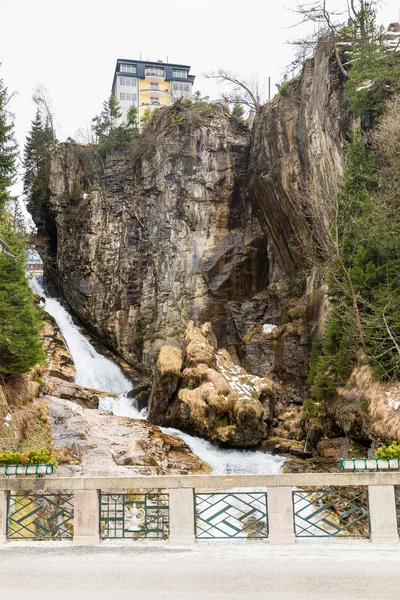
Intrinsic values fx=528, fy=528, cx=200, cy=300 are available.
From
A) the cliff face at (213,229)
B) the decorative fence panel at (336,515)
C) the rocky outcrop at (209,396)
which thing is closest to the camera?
the decorative fence panel at (336,515)

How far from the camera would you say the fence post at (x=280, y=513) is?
827 cm

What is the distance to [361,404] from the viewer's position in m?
18.4

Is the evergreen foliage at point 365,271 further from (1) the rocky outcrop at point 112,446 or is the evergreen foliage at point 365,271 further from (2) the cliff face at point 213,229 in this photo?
(1) the rocky outcrop at point 112,446

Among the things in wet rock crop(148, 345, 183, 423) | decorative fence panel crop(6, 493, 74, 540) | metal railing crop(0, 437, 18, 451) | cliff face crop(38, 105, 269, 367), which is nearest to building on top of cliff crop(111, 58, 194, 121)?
cliff face crop(38, 105, 269, 367)

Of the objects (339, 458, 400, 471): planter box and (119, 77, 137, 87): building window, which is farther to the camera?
(119, 77, 137, 87): building window

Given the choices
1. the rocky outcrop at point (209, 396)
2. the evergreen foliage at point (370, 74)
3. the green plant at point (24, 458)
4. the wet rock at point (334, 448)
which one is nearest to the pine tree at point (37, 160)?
the rocky outcrop at point (209, 396)

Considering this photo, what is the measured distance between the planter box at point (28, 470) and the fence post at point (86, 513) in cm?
66

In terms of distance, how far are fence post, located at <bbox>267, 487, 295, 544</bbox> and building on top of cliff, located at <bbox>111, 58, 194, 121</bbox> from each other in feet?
232

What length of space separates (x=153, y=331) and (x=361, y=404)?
19379 millimetres

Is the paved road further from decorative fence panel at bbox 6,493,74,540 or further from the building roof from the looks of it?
the building roof

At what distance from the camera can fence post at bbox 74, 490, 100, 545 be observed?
8430mm

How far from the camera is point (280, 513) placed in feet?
27.3

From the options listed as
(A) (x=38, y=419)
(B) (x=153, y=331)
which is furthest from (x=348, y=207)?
(B) (x=153, y=331)

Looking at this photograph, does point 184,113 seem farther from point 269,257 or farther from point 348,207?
point 348,207
